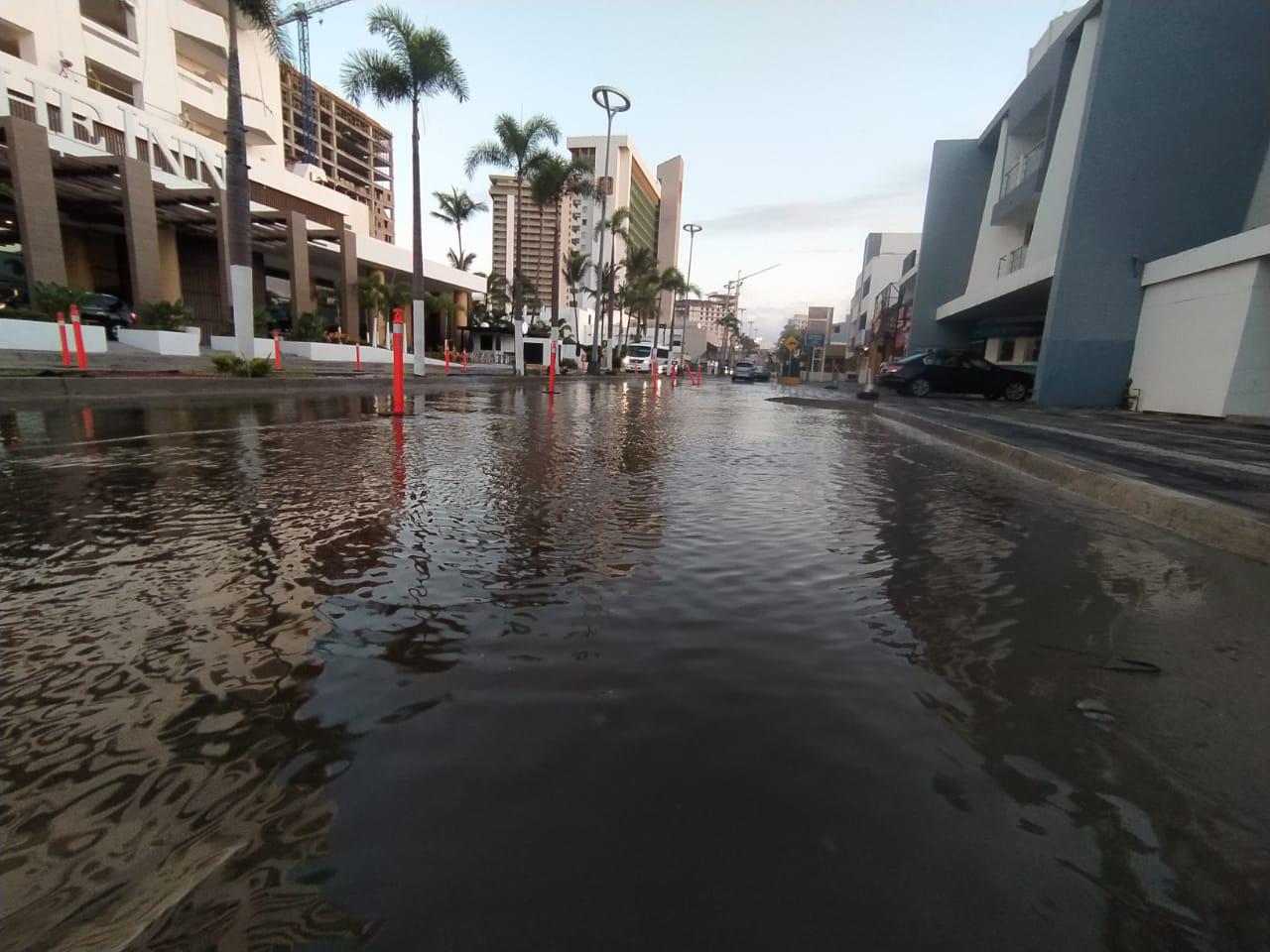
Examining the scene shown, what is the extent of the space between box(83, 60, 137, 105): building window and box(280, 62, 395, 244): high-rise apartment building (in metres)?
53.0

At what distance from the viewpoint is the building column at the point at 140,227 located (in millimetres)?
23703

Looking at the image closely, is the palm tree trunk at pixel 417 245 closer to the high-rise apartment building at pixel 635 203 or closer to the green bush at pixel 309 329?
the green bush at pixel 309 329

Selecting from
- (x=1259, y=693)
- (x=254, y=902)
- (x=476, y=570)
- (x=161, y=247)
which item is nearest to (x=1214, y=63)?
(x=1259, y=693)

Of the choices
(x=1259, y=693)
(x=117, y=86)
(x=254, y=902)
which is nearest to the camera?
(x=254, y=902)

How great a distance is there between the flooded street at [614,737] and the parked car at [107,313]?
75.4 feet

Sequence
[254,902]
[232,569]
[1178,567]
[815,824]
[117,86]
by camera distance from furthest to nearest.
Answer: [117,86]
[1178,567]
[232,569]
[815,824]
[254,902]

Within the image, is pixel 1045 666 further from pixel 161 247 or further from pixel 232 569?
pixel 161 247

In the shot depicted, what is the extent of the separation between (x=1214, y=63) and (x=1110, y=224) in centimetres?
438

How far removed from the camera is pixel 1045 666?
230 centimetres

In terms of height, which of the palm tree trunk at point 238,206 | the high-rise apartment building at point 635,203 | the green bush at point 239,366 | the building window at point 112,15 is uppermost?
the high-rise apartment building at point 635,203

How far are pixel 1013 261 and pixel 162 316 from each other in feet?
105

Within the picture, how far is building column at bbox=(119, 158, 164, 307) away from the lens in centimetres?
2370

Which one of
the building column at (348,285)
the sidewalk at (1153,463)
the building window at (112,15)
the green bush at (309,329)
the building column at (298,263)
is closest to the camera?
the sidewalk at (1153,463)

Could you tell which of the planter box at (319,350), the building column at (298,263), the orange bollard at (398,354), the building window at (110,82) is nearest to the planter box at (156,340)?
the planter box at (319,350)
